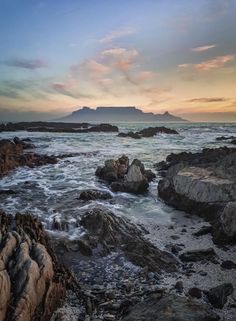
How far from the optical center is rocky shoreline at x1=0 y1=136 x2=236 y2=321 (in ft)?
19.9

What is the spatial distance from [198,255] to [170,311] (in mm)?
3601

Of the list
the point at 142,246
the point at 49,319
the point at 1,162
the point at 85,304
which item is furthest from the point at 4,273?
the point at 1,162

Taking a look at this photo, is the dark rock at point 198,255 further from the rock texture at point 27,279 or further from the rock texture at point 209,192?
the rock texture at point 27,279

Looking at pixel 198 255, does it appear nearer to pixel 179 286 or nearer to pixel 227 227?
pixel 227 227

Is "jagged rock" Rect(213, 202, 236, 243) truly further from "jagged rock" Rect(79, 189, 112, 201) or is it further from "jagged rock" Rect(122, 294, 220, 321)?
"jagged rock" Rect(79, 189, 112, 201)

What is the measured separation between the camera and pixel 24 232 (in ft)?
24.9

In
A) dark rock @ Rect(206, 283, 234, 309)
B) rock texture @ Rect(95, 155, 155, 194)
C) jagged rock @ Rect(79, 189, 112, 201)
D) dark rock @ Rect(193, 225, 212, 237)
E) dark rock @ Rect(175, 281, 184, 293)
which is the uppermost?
rock texture @ Rect(95, 155, 155, 194)

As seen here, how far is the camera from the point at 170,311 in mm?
5871

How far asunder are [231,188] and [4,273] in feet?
29.8

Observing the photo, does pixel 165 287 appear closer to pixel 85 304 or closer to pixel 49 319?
pixel 85 304

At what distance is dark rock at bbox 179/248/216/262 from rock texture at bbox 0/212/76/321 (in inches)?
136

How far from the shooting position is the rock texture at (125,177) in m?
16.5

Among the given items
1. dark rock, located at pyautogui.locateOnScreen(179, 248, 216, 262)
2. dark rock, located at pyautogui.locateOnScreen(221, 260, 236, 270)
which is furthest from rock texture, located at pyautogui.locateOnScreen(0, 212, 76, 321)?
dark rock, located at pyautogui.locateOnScreen(221, 260, 236, 270)

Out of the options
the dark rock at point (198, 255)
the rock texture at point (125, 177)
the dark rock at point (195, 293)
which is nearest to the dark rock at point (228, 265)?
the dark rock at point (198, 255)
